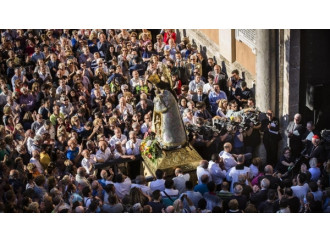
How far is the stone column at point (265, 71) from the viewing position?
Answer: 15.1 m

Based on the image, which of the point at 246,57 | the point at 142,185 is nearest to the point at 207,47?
the point at 246,57

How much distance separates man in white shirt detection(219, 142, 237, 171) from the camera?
1524 cm

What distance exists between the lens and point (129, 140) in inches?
606

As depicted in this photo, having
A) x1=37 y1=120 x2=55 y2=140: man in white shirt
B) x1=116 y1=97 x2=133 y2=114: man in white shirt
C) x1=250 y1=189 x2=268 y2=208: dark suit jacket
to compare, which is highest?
x1=116 y1=97 x2=133 y2=114: man in white shirt

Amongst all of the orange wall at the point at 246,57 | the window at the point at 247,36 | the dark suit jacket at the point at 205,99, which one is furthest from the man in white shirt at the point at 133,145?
the window at the point at 247,36

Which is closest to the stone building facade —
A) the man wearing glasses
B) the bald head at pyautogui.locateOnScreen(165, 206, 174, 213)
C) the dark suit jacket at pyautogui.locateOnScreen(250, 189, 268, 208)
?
the man wearing glasses

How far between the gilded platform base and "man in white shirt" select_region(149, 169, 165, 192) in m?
→ 0.12

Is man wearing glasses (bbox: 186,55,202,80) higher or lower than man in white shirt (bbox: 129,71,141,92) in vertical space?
higher

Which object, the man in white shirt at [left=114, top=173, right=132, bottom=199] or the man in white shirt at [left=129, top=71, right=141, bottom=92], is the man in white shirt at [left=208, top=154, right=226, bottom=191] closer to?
the man in white shirt at [left=114, top=173, right=132, bottom=199]

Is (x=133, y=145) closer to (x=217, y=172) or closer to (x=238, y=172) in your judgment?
(x=217, y=172)

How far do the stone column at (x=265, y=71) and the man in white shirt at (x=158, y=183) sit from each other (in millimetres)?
1983

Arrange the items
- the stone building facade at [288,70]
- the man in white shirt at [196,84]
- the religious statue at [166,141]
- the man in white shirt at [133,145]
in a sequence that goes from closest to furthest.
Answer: the stone building facade at [288,70], the religious statue at [166,141], the man in white shirt at [133,145], the man in white shirt at [196,84]

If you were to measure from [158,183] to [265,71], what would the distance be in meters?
2.50

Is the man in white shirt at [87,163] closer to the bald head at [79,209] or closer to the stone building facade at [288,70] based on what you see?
the bald head at [79,209]
